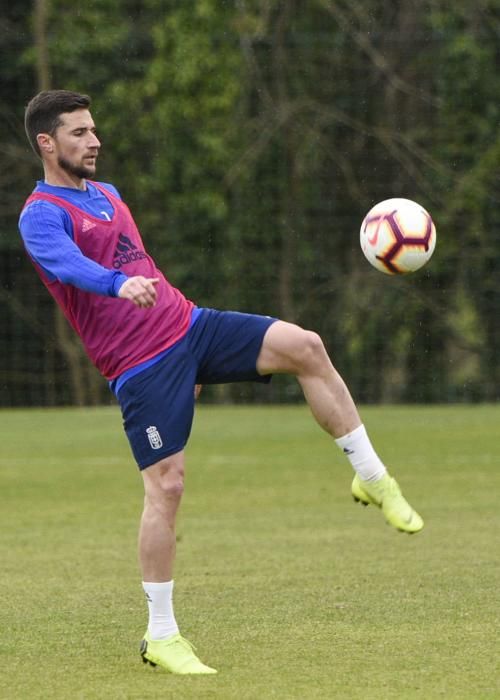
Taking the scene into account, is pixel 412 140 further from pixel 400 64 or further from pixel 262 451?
pixel 262 451

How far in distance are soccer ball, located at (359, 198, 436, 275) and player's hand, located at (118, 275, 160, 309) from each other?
146 cm

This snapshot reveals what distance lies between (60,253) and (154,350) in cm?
59

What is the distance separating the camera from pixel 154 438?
579 cm

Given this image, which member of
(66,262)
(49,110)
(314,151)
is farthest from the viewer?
(314,151)

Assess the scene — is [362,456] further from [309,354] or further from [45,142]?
[45,142]

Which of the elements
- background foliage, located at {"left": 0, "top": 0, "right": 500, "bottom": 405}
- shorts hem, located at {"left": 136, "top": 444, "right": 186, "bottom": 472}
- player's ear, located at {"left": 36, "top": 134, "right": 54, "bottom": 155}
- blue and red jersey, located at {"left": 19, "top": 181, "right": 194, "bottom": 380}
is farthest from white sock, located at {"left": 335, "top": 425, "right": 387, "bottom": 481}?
background foliage, located at {"left": 0, "top": 0, "right": 500, "bottom": 405}

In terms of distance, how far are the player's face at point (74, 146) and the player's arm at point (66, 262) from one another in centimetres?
20

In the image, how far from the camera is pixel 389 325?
67.3 ft

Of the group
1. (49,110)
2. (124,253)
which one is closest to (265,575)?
(124,253)

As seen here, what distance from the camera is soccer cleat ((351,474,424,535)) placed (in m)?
5.82

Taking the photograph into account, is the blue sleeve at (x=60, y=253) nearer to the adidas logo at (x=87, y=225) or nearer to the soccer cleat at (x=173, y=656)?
the adidas logo at (x=87, y=225)

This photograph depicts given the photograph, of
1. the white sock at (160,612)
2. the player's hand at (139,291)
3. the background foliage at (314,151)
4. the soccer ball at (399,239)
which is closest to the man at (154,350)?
the white sock at (160,612)

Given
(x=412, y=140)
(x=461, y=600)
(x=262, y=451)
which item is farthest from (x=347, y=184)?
(x=461, y=600)

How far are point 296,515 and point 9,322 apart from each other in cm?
1123
